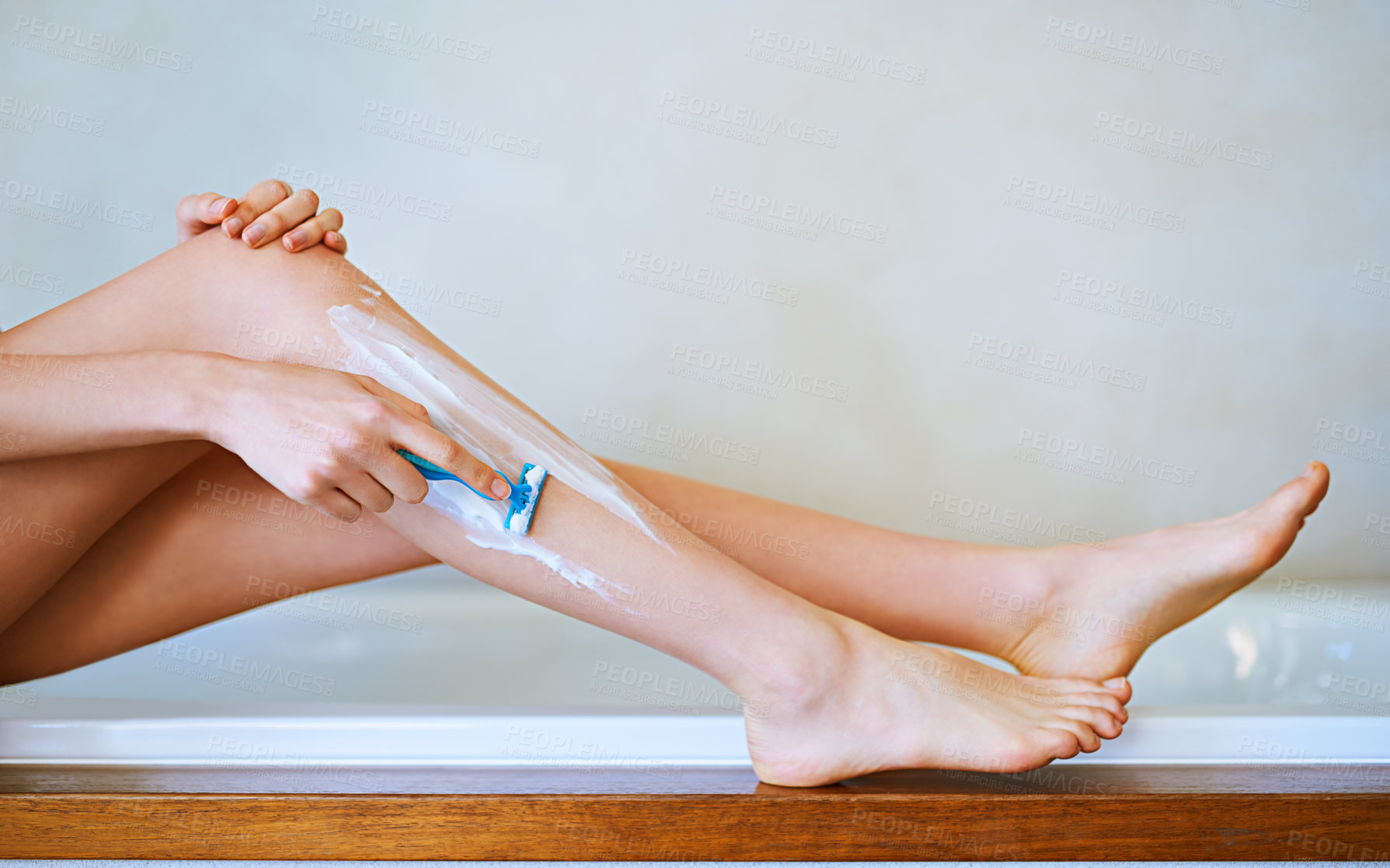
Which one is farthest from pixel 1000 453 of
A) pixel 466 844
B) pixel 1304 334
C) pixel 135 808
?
pixel 135 808

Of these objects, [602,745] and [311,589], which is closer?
[602,745]

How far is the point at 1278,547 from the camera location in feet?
3.16

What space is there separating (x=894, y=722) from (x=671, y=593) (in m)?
0.21

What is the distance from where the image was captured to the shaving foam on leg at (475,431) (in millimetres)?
737

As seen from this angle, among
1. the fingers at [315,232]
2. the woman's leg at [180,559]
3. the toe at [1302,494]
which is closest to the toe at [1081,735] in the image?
the toe at [1302,494]

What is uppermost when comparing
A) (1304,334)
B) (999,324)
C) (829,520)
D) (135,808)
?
(1304,334)

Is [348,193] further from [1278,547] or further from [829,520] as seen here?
[1278,547]

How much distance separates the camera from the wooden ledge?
70cm

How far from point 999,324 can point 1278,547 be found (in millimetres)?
1037

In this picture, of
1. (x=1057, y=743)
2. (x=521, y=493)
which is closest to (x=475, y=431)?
(x=521, y=493)

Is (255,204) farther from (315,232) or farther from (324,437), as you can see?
(324,437)

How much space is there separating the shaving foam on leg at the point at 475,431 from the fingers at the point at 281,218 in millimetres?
83

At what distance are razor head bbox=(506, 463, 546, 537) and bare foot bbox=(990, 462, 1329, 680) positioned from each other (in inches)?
19.0

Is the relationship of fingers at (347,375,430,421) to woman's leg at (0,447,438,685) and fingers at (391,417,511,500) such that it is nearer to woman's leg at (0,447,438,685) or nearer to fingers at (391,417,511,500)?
fingers at (391,417,511,500)
